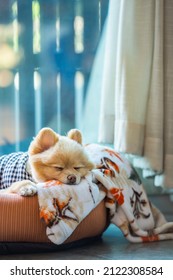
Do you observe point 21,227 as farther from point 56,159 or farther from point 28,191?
point 56,159

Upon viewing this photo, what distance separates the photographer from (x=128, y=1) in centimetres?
243

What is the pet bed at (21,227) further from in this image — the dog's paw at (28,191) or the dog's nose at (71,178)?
the dog's nose at (71,178)

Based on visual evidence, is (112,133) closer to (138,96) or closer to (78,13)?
(138,96)

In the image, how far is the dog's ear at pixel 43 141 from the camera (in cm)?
204

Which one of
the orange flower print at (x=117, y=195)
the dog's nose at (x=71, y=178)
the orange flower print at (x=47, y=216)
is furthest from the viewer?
the orange flower print at (x=117, y=195)

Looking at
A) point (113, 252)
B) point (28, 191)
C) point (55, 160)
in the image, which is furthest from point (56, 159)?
point (113, 252)

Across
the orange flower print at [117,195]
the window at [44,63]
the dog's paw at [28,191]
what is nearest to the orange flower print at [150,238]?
the orange flower print at [117,195]

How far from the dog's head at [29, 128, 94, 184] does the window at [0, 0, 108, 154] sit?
1.87ft

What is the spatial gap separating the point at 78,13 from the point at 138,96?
0.47 m

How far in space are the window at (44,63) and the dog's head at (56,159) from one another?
568 mm

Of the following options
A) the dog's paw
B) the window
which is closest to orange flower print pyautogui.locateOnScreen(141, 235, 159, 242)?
the dog's paw

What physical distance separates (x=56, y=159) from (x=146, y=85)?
0.62 meters

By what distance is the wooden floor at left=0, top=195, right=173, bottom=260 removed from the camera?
190 cm
